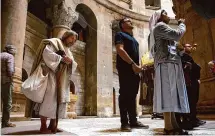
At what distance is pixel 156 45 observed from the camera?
10.2 feet

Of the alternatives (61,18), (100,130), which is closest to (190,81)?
(100,130)

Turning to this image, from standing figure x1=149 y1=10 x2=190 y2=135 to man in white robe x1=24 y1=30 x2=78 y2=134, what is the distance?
1.30 meters

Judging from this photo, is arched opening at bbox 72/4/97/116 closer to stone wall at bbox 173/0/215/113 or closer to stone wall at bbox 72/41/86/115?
stone wall at bbox 72/41/86/115

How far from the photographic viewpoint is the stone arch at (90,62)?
13102 millimetres

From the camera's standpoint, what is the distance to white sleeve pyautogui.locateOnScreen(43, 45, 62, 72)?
10.3ft

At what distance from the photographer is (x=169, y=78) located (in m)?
2.91

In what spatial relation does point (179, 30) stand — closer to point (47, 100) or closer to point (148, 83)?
point (47, 100)

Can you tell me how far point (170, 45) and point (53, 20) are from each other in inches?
363

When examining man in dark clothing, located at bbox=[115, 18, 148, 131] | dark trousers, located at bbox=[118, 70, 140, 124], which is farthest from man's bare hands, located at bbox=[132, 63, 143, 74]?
dark trousers, located at bbox=[118, 70, 140, 124]

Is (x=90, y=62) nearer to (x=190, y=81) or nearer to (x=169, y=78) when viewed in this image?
(x=190, y=81)

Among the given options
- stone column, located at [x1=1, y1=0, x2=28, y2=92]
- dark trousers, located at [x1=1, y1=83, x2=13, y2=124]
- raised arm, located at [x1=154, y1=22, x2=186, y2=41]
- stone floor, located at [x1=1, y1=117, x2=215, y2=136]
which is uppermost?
stone column, located at [x1=1, y1=0, x2=28, y2=92]

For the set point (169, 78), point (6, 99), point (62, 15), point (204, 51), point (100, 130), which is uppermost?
point (62, 15)

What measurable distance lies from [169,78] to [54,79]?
1626 millimetres

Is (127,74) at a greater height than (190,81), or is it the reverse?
(127,74)
